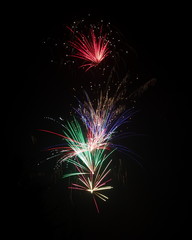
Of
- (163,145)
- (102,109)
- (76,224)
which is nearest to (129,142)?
(163,145)

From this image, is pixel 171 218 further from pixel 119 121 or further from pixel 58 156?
pixel 58 156

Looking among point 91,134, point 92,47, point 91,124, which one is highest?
point 92,47

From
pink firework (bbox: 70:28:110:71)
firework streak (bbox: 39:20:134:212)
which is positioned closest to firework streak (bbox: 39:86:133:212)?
firework streak (bbox: 39:20:134:212)

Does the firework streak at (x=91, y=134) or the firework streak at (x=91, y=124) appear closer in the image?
the firework streak at (x=91, y=124)

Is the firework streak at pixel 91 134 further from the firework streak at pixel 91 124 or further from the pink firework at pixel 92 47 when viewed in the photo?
the pink firework at pixel 92 47

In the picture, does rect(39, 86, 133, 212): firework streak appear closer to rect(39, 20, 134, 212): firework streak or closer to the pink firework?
rect(39, 20, 134, 212): firework streak

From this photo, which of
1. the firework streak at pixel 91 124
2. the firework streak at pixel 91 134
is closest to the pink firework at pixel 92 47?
the firework streak at pixel 91 124

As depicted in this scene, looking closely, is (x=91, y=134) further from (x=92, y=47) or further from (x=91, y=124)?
(x=92, y=47)

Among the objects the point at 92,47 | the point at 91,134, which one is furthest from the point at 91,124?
the point at 92,47

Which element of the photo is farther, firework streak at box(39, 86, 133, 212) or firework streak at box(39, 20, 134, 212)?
firework streak at box(39, 86, 133, 212)
